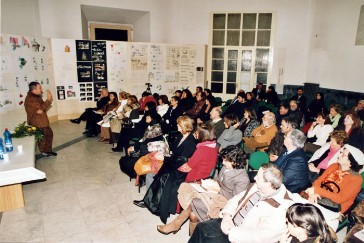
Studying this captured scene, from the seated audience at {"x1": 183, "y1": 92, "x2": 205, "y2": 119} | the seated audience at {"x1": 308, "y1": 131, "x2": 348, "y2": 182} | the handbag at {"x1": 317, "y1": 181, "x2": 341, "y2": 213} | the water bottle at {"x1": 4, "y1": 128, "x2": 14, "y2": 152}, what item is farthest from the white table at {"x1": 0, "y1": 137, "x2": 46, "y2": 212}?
the seated audience at {"x1": 183, "y1": 92, "x2": 205, "y2": 119}

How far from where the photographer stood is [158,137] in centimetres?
496

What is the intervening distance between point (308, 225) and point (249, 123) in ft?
12.6

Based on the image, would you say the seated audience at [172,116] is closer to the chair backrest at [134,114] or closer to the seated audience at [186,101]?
the chair backrest at [134,114]

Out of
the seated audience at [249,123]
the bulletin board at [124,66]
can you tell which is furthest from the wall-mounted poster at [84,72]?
the seated audience at [249,123]

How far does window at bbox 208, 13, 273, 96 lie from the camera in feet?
35.1

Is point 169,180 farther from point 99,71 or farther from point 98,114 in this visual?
point 99,71

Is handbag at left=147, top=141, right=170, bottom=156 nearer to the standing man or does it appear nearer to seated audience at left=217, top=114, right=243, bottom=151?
seated audience at left=217, top=114, right=243, bottom=151

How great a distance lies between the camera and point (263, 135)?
17.0 ft

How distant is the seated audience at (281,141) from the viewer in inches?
168

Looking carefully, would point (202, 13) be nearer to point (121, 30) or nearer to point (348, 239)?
point (121, 30)

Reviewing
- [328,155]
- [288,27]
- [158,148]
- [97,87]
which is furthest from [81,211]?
[288,27]

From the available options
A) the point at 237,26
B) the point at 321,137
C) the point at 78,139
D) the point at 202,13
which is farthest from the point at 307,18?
the point at 78,139

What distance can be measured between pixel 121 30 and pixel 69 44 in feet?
9.89

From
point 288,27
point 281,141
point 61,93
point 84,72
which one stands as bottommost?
point 281,141
